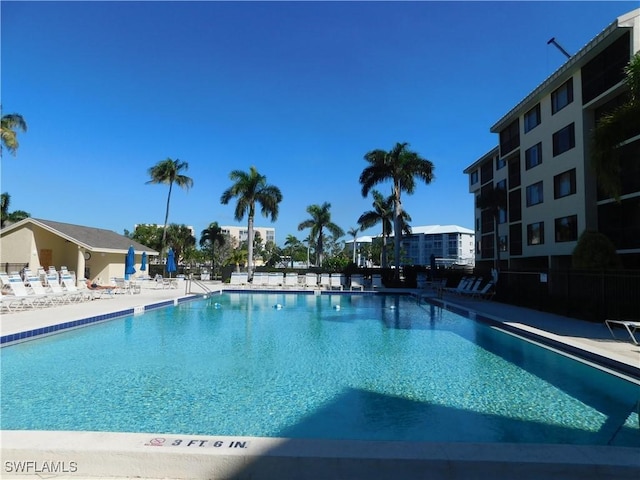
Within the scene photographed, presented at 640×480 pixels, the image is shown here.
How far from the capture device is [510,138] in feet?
81.3

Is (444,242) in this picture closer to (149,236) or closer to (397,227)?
(149,236)

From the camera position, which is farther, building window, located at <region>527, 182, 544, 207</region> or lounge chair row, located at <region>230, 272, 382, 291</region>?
lounge chair row, located at <region>230, 272, 382, 291</region>

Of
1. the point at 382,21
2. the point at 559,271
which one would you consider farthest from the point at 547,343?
the point at 382,21

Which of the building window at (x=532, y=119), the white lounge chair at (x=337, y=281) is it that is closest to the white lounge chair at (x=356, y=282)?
the white lounge chair at (x=337, y=281)

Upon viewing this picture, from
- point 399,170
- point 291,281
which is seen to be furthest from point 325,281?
point 399,170

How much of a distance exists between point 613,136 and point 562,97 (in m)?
11.6

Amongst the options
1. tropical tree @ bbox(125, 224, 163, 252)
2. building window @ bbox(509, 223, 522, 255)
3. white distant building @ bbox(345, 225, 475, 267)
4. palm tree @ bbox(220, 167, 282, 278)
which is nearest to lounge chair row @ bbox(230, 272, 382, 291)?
palm tree @ bbox(220, 167, 282, 278)

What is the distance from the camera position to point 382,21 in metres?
12.6

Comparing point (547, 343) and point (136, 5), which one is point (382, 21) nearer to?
point (136, 5)

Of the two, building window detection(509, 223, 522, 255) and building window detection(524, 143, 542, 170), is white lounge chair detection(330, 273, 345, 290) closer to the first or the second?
building window detection(509, 223, 522, 255)

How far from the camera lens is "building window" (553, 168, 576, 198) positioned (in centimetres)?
1798

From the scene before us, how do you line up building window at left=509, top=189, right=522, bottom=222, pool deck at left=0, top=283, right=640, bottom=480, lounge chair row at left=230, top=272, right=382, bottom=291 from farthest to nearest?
lounge chair row at left=230, top=272, right=382, bottom=291
building window at left=509, top=189, right=522, bottom=222
pool deck at left=0, top=283, right=640, bottom=480

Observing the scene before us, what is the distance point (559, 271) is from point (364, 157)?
16933mm

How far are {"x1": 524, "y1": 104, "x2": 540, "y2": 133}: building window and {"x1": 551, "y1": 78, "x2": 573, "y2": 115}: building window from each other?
1.50 metres
